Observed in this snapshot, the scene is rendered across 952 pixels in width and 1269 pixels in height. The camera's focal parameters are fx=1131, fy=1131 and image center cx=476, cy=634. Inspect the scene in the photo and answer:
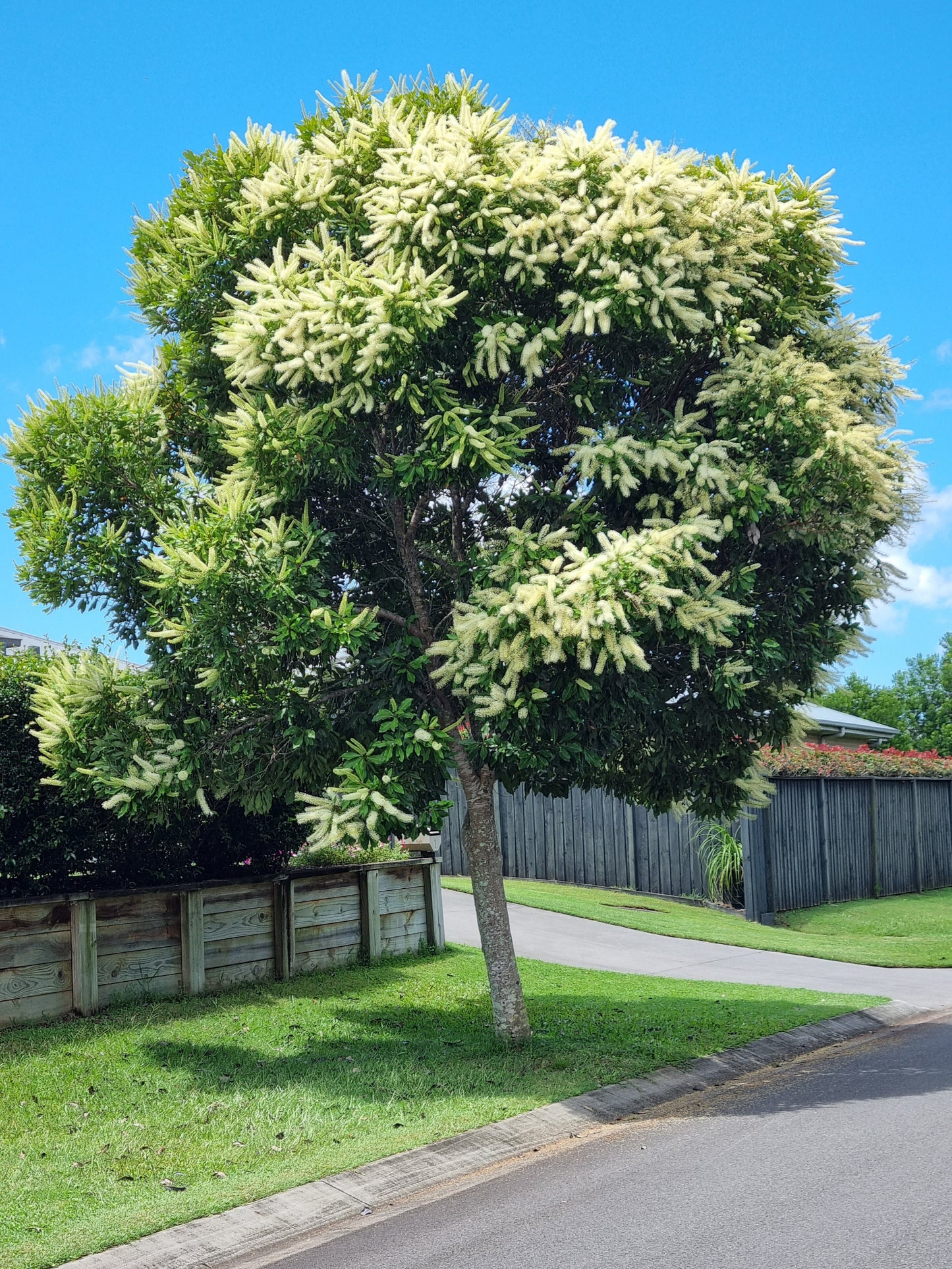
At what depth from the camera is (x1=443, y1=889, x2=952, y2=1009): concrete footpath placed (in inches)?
478

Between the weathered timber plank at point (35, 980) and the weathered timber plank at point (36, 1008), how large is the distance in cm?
2

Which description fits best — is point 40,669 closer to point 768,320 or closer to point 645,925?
point 768,320

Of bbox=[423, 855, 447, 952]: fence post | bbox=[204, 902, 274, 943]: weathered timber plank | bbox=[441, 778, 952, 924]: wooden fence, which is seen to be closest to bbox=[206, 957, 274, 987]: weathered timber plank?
bbox=[204, 902, 274, 943]: weathered timber plank

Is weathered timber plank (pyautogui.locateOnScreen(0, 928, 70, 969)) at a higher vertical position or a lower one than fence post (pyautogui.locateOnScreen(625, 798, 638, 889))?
higher

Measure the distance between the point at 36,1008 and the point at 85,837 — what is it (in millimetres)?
1410

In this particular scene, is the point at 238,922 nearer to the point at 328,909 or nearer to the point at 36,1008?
the point at 328,909

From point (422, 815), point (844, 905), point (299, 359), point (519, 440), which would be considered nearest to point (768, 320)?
point (519, 440)

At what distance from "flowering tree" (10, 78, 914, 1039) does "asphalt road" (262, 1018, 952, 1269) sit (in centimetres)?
213

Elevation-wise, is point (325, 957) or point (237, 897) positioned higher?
point (237, 897)

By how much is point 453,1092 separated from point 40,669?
4690 mm

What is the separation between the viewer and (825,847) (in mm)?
19328

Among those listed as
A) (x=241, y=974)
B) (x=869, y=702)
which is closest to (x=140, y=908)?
(x=241, y=974)

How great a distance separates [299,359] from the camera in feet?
23.1

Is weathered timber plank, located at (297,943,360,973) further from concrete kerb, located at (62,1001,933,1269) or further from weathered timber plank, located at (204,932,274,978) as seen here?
concrete kerb, located at (62,1001,933,1269)
